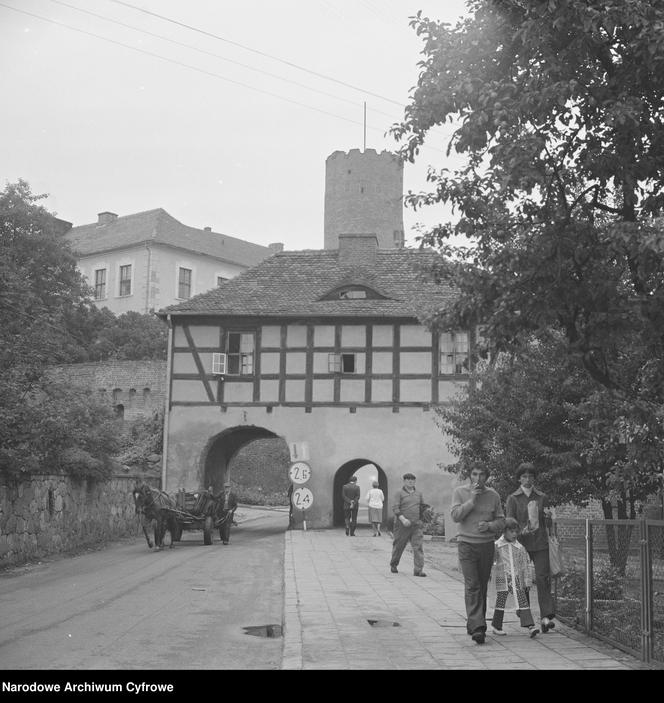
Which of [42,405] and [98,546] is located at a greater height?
[42,405]

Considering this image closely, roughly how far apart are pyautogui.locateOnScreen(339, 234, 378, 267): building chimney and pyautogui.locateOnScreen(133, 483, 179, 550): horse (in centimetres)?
1428

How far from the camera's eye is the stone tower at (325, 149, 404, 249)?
67.9 metres

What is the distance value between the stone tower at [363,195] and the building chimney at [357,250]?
30960mm

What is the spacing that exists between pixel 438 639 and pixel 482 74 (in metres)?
5.56

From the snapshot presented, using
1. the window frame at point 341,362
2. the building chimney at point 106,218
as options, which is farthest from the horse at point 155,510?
the building chimney at point 106,218

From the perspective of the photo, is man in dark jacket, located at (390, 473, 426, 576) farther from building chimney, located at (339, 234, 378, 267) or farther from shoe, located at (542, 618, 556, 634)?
building chimney, located at (339, 234, 378, 267)

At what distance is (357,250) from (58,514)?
17295mm

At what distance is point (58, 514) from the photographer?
72.4 ft

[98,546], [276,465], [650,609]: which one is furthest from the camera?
[276,465]

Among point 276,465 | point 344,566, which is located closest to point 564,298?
point 344,566

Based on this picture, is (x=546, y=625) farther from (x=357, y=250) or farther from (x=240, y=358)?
(x=357, y=250)

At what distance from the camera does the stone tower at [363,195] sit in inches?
2672
